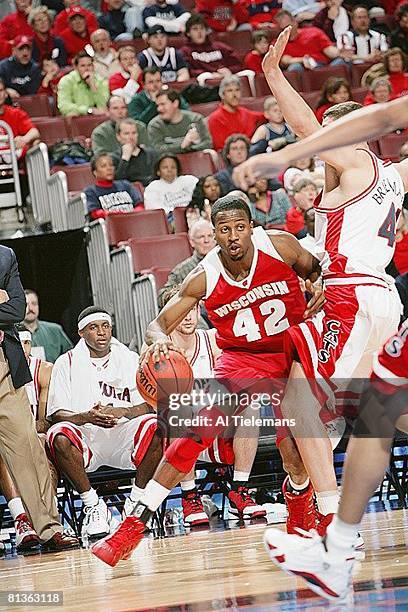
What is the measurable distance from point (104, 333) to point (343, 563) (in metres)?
4.21

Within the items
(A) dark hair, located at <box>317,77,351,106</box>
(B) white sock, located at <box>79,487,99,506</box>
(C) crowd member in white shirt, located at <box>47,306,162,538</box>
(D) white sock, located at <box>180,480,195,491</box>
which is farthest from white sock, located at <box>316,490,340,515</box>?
(A) dark hair, located at <box>317,77,351,106</box>

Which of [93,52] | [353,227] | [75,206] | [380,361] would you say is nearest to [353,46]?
[93,52]

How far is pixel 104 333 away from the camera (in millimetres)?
7594

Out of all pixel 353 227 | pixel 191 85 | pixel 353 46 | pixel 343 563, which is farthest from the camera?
pixel 353 46

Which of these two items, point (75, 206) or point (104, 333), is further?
point (75, 206)

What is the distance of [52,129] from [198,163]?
1565 millimetres

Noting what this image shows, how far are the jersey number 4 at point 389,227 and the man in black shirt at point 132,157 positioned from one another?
18.2ft

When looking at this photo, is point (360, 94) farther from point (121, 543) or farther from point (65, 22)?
point (121, 543)

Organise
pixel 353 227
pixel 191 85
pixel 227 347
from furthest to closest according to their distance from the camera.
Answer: pixel 191 85 < pixel 227 347 < pixel 353 227

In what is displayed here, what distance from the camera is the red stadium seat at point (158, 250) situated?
929 cm

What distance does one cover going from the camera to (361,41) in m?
13.2

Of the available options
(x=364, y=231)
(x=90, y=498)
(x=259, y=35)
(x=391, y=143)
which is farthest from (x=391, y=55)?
(x=364, y=231)

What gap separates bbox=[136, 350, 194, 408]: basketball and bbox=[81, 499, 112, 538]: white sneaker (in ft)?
4.38

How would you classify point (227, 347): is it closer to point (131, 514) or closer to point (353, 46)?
point (131, 514)
